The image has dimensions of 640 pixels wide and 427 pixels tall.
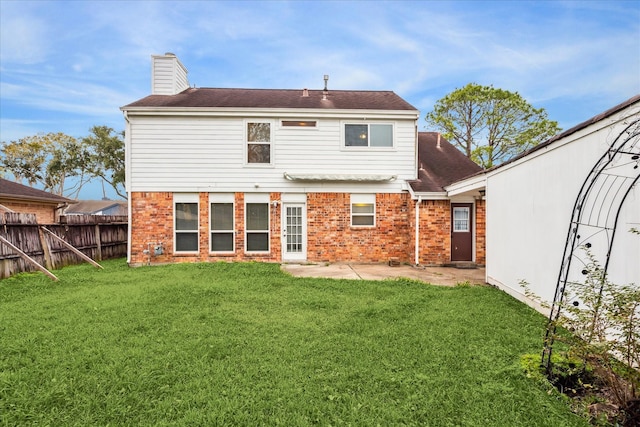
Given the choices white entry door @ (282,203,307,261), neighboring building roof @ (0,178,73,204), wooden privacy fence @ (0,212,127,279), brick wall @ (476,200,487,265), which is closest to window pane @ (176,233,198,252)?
wooden privacy fence @ (0,212,127,279)

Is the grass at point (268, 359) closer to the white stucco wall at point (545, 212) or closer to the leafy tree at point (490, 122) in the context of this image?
the white stucco wall at point (545, 212)

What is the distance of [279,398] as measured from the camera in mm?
2906

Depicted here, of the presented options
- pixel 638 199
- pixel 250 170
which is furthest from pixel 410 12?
pixel 638 199

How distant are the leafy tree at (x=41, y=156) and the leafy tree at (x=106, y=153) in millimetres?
1332

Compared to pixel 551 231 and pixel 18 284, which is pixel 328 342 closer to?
pixel 551 231

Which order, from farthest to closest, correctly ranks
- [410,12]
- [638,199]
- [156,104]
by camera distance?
[410,12], [156,104], [638,199]

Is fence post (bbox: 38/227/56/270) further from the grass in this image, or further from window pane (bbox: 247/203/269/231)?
window pane (bbox: 247/203/269/231)

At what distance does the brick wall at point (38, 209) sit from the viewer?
13972mm

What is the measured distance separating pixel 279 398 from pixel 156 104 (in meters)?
10.9

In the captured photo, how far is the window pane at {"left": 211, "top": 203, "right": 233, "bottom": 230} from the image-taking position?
11.0 m

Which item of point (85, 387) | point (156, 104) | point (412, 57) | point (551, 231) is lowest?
point (85, 387)

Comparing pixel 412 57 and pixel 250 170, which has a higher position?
pixel 412 57

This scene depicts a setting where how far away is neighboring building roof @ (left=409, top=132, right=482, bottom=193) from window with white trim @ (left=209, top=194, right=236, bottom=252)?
609 centimetres

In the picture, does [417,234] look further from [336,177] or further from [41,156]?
[41,156]
